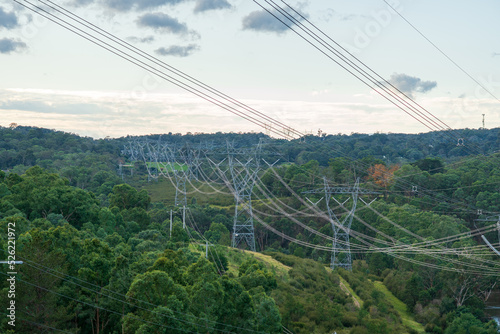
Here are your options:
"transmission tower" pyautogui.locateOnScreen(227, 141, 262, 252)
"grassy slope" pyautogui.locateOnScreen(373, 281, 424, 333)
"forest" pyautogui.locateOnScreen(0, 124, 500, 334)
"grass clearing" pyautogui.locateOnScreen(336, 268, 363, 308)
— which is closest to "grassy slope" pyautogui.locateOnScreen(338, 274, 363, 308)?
"grass clearing" pyautogui.locateOnScreen(336, 268, 363, 308)

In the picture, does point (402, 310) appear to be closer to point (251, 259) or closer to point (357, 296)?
point (357, 296)

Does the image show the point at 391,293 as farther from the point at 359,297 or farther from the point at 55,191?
the point at 55,191

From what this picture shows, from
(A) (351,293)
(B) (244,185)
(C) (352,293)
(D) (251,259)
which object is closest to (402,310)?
(C) (352,293)

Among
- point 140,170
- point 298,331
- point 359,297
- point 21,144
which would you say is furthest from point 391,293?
point 21,144

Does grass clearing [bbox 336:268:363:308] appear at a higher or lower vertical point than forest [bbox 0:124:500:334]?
lower

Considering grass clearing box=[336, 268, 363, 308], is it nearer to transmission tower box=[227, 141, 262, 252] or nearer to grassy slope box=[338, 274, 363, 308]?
grassy slope box=[338, 274, 363, 308]
